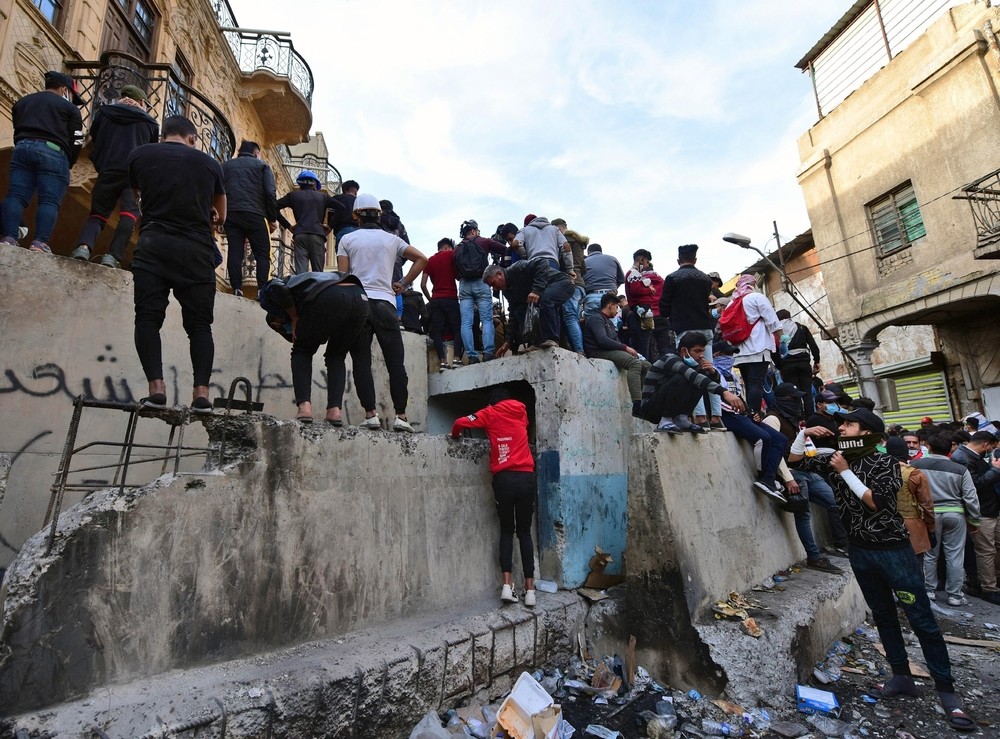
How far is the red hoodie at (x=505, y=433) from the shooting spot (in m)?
4.46

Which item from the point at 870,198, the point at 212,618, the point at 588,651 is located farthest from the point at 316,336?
the point at 870,198

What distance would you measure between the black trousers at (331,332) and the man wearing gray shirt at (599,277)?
3.71 m

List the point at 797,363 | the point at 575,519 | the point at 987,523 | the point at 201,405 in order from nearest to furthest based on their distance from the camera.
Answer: the point at 201,405 → the point at 575,519 → the point at 987,523 → the point at 797,363

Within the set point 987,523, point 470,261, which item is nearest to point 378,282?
point 470,261

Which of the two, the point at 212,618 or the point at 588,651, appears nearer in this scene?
the point at 212,618

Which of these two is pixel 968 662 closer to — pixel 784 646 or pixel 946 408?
pixel 784 646

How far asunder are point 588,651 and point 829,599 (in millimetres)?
2357

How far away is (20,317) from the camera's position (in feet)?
11.3

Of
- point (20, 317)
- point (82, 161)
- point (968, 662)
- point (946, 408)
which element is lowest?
point (968, 662)

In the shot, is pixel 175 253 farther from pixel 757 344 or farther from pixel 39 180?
pixel 757 344

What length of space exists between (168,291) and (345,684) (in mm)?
2466

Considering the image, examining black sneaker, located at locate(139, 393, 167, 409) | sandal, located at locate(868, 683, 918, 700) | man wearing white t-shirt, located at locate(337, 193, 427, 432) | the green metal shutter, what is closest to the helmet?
man wearing white t-shirt, located at locate(337, 193, 427, 432)

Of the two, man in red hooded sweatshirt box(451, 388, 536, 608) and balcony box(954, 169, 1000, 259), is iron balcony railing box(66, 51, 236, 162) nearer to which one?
man in red hooded sweatshirt box(451, 388, 536, 608)

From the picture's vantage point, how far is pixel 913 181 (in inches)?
484
